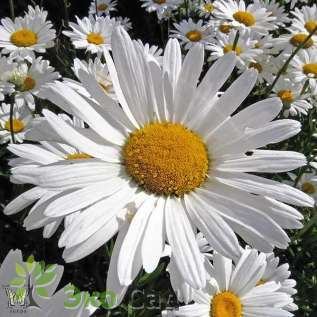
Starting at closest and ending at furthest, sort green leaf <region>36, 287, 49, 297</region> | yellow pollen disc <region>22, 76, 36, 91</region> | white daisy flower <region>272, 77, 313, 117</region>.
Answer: green leaf <region>36, 287, 49, 297</region> < yellow pollen disc <region>22, 76, 36, 91</region> < white daisy flower <region>272, 77, 313, 117</region>

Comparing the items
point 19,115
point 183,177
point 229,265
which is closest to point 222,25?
point 19,115

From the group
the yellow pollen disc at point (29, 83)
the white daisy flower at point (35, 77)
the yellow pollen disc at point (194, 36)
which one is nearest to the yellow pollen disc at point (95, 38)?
the white daisy flower at point (35, 77)

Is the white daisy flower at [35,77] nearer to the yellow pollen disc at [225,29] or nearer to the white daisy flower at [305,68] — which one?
the yellow pollen disc at [225,29]

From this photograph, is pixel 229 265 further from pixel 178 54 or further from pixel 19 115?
pixel 19 115

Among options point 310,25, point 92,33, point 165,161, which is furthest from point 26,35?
point 165,161

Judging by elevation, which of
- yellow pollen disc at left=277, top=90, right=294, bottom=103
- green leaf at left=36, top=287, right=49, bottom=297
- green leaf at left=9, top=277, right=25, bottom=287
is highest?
yellow pollen disc at left=277, top=90, right=294, bottom=103

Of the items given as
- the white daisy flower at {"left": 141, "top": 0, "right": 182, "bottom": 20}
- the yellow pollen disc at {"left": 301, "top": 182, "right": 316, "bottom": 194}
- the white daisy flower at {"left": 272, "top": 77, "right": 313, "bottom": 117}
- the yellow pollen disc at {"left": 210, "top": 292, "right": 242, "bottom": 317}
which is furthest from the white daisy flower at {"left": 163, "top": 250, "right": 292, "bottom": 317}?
the white daisy flower at {"left": 141, "top": 0, "right": 182, "bottom": 20}

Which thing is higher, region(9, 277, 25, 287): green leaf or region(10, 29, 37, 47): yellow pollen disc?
region(10, 29, 37, 47): yellow pollen disc

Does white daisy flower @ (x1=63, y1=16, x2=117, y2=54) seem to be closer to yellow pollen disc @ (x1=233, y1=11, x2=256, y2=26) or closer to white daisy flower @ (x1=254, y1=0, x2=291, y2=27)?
yellow pollen disc @ (x1=233, y1=11, x2=256, y2=26)
